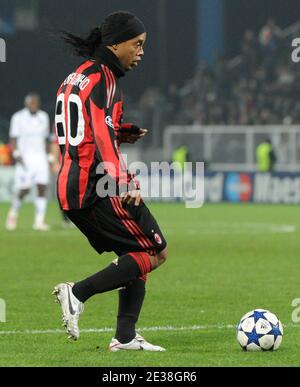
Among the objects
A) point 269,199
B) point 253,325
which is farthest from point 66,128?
point 269,199

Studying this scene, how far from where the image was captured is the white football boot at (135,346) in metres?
7.20

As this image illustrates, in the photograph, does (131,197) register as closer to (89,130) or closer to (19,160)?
(89,130)

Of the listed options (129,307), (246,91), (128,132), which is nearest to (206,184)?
(246,91)

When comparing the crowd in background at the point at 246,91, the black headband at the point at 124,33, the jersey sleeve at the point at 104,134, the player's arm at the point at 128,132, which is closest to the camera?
the jersey sleeve at the point at 104,134

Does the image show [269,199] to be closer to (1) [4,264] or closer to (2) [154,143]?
(2) [154,143]

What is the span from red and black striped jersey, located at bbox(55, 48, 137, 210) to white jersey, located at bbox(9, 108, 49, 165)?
1185 centimetres

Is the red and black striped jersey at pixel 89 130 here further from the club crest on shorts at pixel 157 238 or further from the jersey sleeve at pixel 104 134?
the club crest on shorts at pixel 157 238

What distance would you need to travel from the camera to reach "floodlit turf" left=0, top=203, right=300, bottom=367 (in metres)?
7.02

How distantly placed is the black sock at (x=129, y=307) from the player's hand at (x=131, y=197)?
0.61 metres

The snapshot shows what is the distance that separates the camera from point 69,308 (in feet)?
22.8

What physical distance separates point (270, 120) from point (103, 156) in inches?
1056

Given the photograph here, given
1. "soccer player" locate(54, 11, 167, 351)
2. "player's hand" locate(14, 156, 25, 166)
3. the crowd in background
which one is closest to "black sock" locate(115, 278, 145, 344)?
"soccer player" locate(54, 11, 167, 351)

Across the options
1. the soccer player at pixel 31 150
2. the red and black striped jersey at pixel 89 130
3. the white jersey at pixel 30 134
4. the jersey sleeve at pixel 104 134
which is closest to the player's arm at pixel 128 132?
the red and black striped jersey at pixel 89 130

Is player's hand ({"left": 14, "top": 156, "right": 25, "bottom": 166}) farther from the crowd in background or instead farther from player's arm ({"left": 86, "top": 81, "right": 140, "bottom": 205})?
the crowd in background
